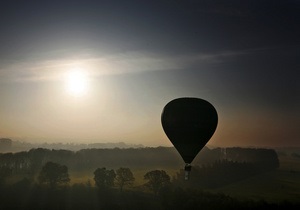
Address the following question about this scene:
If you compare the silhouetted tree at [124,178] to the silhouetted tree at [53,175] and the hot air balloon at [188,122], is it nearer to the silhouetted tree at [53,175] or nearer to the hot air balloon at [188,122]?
the silhouetted tree at [53,175]

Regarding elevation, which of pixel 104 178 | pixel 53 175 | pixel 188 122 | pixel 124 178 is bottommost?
pixel 104 178

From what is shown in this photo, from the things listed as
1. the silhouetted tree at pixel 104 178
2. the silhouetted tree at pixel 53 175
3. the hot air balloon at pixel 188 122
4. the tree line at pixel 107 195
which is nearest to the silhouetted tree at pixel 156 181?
the tree line at pixel 107 195

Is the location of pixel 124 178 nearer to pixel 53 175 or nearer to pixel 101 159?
pixel 53 175

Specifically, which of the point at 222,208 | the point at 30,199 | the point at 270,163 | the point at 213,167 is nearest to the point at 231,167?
the point at 213,167

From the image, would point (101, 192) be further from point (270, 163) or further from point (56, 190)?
point (270, 163)

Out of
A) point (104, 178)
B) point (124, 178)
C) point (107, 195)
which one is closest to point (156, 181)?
point (124, 178)

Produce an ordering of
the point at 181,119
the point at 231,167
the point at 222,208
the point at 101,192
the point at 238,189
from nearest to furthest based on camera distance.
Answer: the point at 181,119
the point at 222,208
the point at 101,192
the point at 238,189
the point at 231,167

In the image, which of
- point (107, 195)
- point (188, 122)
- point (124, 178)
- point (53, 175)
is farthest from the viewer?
point (124, 178)

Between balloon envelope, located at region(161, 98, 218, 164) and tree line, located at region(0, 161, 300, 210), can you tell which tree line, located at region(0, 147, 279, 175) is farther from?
balloon envelope, located at region(161, 98, 218, 164)
